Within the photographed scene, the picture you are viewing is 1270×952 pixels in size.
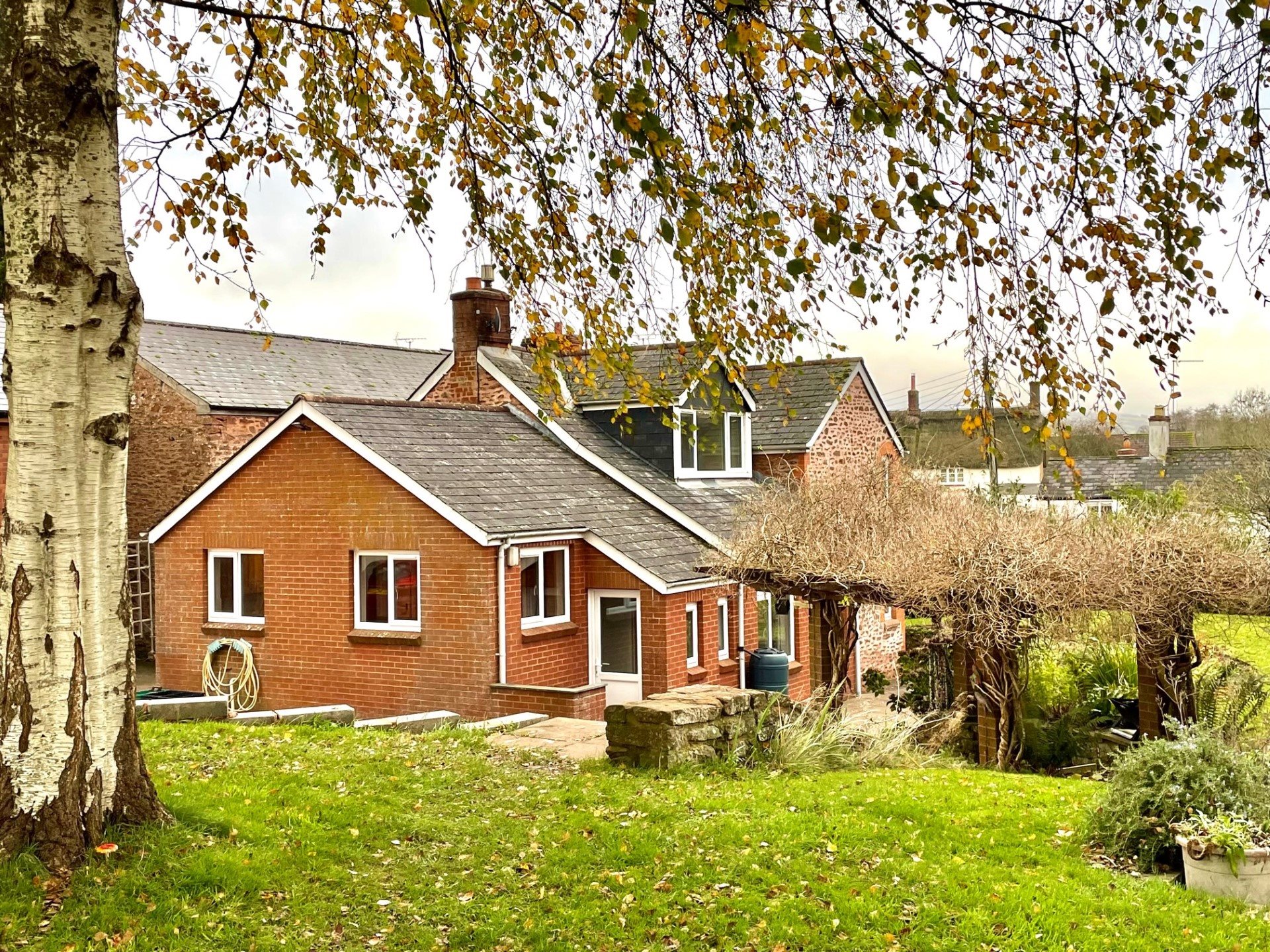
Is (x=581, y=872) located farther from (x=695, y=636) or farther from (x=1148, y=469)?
(x=1148, y=469)

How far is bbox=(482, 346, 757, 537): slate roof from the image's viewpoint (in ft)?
71.5

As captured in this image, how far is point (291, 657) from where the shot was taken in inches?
743

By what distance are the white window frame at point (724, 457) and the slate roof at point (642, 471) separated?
26cm

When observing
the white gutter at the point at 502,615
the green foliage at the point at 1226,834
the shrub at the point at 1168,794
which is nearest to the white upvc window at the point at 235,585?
the white gutter at the point at 502,615

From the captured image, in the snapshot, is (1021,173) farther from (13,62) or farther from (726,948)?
A: (13,62)

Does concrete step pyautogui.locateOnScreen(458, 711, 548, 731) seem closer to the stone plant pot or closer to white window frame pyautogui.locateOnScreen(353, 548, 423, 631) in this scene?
white window frame pyautogui.locateOnScreen(353, 548, 423, 631)

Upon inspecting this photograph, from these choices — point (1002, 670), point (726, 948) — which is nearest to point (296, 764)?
point (726, 948)

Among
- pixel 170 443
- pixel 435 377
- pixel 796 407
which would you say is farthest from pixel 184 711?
pixel 796 407

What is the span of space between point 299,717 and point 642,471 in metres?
11.4

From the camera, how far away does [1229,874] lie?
7785 millimetres

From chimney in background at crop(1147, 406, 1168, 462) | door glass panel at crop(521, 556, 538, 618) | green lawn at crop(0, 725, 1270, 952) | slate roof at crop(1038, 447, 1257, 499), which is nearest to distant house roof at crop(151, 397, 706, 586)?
door glass panel at crop(521, 556, 538, 618)

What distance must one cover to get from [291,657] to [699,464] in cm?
921

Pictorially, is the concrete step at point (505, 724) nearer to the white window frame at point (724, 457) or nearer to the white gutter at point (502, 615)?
the white gutter at point (502, 615)

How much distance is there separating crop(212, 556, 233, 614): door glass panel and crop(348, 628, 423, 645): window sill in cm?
305
